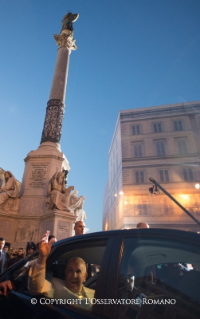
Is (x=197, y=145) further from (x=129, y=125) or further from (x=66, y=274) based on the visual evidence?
(x=66, y=274)

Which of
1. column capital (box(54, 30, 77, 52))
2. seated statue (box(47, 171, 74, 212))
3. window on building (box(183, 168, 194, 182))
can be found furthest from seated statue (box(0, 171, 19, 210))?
window on building (box(183, 168, 194, 182))

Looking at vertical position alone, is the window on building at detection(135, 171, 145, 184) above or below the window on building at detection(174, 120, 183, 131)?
below

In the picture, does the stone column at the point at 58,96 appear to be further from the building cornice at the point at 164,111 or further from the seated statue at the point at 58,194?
the building cornice at the point at 164,111

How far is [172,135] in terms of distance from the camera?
28391 mm

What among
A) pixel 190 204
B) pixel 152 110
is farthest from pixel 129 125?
pixel 190 204

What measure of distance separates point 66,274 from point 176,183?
25.3 metres

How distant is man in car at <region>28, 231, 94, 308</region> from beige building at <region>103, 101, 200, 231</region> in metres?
19.5

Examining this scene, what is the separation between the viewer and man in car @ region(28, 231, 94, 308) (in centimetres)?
147

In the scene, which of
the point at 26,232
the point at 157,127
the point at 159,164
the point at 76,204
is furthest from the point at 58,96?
the point at 157,127

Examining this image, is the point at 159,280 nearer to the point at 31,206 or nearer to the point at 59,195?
the point at 59,195

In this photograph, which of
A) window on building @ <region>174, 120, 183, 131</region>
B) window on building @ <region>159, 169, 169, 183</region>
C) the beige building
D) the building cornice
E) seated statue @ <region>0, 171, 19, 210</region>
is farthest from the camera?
the building cornice

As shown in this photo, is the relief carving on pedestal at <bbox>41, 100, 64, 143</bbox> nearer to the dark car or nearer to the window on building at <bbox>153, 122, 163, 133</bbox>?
the dark car

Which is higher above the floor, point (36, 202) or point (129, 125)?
point (129, 125)

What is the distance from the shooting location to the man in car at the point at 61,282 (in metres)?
1.47
